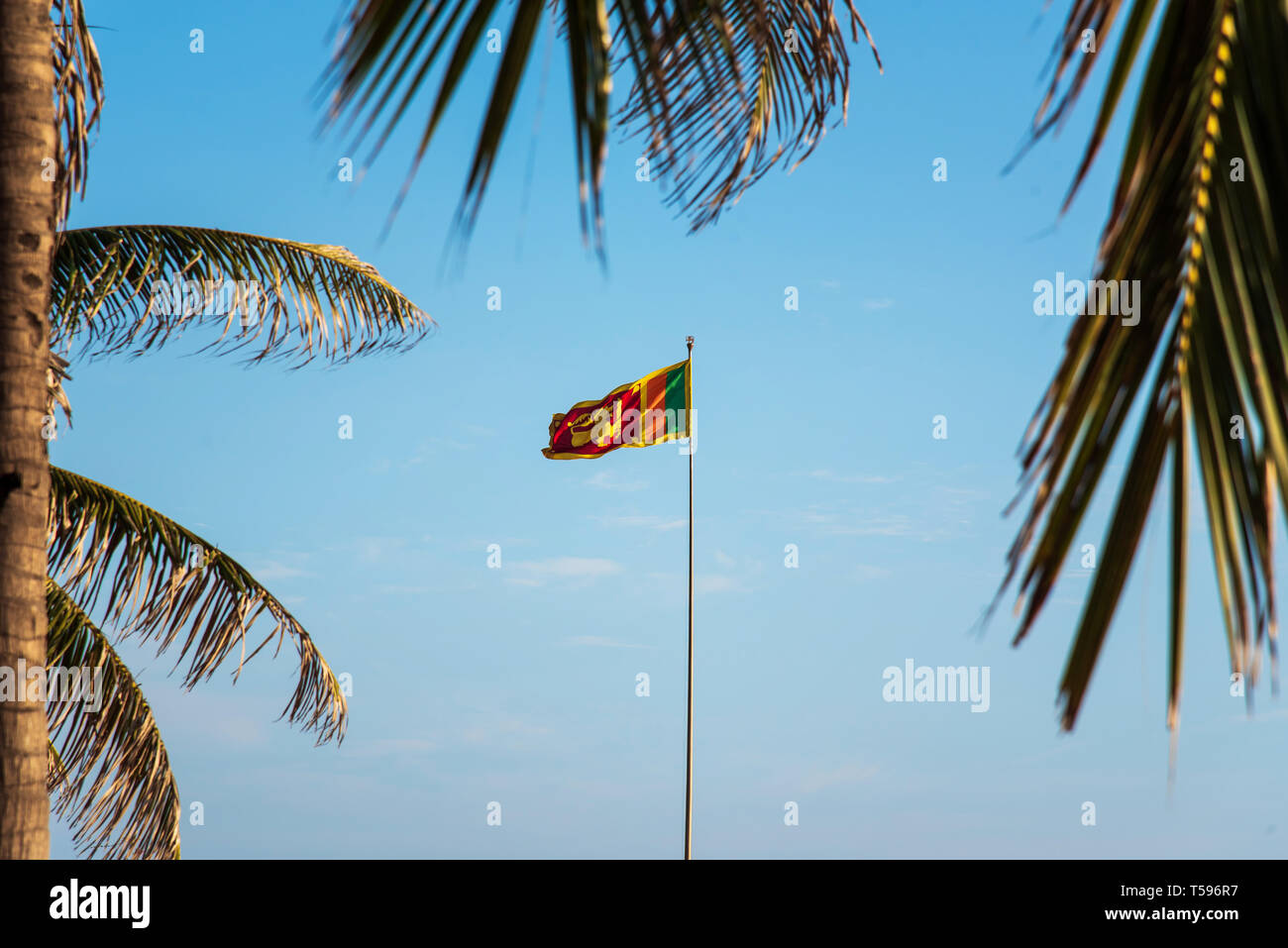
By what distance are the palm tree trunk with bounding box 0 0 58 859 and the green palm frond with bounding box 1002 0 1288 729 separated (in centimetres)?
491

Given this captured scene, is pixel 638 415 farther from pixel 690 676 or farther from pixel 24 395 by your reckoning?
pixel 24 395

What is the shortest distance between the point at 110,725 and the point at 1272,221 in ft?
32.3

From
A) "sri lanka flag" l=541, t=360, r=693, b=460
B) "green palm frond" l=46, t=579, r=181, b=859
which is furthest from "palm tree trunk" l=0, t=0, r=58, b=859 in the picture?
"sri lanka flag" l=541, t=360, r=693, b=460

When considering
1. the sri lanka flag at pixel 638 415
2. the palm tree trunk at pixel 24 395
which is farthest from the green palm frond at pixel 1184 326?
the sri lanka flag at pixel 638 415

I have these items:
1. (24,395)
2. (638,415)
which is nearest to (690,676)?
(638,415)

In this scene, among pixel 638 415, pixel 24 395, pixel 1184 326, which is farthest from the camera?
pixel 638 415

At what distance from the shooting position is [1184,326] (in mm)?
1670

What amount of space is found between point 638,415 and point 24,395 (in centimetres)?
1055

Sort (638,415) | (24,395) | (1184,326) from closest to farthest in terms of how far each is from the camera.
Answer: (1184,326)
(24,395)
(638,415)

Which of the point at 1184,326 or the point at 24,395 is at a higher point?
the point at 24,395

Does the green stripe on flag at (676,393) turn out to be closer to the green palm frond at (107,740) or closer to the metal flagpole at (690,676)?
the metal flagpole at (690,676)

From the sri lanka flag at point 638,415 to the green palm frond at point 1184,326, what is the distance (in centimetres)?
1347

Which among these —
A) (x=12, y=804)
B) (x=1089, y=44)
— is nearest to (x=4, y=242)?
(x=12, y=804)
